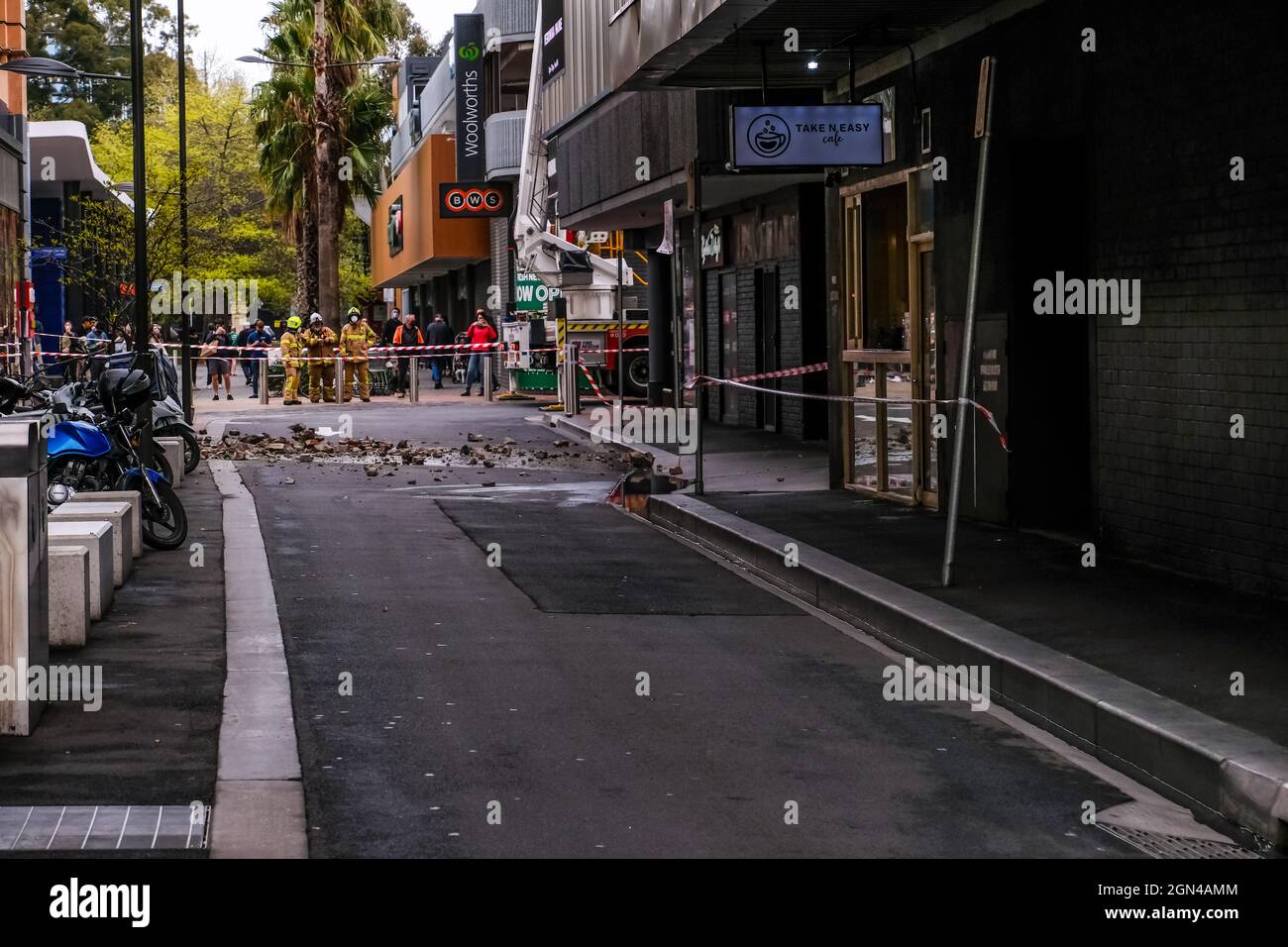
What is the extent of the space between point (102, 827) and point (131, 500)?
656 cm

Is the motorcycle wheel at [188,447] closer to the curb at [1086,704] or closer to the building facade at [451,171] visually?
the curb at [1086,704]

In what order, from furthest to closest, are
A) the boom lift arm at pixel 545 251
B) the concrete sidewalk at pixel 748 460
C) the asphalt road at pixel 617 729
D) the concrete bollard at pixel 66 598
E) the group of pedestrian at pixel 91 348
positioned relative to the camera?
the boom lift arm at pixel 545 251 < the group of pedestrian at pixel 91 348 < the concrete sidewalk at pixel 748 460 < the concrete bollard at pixel 66 598 < the asphalt road at pixel 617 729

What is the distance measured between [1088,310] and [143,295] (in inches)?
369

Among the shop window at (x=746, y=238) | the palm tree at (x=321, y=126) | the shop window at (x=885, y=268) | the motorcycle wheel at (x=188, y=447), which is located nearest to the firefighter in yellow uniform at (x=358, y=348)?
the palm tree at (x=321, y=126)

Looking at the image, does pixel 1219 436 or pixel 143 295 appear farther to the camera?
pixel 143 295

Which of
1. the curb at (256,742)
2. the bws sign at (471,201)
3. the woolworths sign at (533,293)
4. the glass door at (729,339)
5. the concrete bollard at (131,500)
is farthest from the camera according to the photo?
the bws sign at (471,201)

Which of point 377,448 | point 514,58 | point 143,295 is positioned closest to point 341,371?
point 514,58

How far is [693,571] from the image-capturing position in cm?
1252

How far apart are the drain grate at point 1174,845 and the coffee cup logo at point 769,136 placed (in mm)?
8563

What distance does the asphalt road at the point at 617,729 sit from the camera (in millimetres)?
6070

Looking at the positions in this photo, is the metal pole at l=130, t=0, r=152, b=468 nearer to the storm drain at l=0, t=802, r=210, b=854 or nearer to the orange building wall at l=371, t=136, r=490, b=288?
the storm drain at l=0, t=802, r=210, b=854

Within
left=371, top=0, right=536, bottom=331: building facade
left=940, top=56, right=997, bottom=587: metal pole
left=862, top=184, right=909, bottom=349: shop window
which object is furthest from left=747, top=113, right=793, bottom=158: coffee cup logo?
left=371, top=0, right=536, bottom=331: building facade

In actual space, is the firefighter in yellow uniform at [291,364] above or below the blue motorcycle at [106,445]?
above
